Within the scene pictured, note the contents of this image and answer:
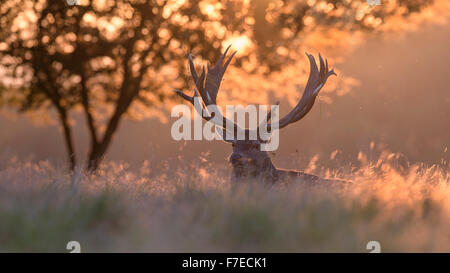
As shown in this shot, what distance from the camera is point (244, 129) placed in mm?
7191

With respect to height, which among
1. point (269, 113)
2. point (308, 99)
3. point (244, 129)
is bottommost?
point (244, 129)

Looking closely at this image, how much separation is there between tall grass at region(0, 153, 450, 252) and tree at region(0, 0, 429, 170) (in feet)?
20.2

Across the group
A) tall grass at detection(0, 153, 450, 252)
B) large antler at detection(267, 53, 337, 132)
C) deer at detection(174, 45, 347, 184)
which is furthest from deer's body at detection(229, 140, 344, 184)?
tall grass at detection(0, 153, 450, 252)

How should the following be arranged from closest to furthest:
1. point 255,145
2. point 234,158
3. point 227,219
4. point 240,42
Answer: point 227,219 < point 234,158 < point 255,145 < point 240,42

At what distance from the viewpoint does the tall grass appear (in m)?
3.93

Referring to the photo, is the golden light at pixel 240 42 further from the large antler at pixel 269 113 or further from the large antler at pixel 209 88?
the large antler at pixel 269 113

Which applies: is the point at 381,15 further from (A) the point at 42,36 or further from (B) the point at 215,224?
(B) the point at 215,224

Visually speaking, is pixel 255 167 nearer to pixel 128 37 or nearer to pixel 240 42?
pixel 240 42

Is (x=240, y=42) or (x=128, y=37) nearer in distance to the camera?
(x=240, y=42)

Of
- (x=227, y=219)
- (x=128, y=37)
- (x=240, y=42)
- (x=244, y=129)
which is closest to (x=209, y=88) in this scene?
(x=244, y=129)

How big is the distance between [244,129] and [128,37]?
595 centimetres

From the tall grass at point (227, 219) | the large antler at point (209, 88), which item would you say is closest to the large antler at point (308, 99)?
the large antler at point (209, 88)

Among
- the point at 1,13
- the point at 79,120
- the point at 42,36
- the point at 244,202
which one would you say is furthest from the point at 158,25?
the point at 79,120

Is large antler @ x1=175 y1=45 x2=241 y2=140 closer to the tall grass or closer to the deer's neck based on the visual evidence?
the deer's neck
